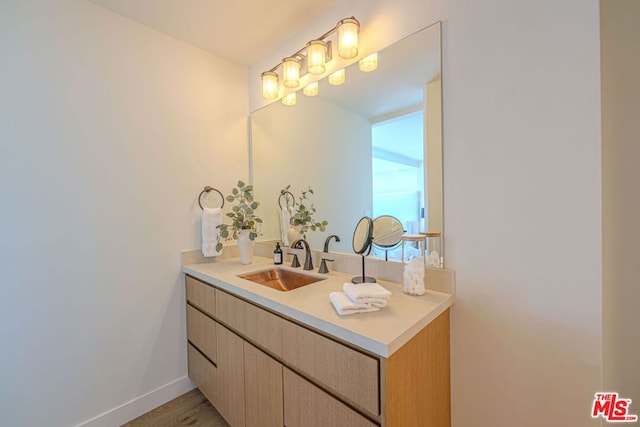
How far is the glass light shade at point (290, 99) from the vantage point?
73.2 inches

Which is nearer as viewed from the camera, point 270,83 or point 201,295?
point 201,295

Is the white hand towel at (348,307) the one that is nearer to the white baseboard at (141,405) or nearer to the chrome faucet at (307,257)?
the chrome faucet at (307,257)

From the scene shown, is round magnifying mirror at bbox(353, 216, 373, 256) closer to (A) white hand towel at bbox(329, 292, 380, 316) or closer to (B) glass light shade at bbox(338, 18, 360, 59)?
(A) white hand towel at bbox(329, 292, 380, 316)

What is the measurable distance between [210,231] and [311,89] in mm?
1179

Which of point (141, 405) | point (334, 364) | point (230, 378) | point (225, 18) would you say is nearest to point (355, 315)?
point (334, 364)

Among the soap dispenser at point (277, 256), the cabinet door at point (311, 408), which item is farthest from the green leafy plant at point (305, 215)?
the cabinet door at point (311, 408)

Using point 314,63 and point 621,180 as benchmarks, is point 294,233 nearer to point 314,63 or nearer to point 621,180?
point 314,63

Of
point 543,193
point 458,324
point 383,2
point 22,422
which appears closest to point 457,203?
point 543,193

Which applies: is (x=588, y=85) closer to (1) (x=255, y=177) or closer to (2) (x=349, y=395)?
(2) (x=349, y=395)

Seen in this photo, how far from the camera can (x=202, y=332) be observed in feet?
5.40

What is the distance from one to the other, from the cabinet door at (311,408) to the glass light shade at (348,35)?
153 cm

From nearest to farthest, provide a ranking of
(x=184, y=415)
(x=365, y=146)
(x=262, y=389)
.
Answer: (x=262, y=389) < (x=365, y=146) < (x=184, y=415)

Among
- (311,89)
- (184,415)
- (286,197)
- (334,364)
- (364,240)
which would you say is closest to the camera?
(334,364)

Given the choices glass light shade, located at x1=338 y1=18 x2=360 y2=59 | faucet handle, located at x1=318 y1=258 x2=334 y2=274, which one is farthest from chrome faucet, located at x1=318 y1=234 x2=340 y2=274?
glass light shade, located at x1=338 y1=18 x2=360 y2=59
